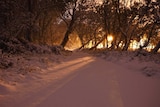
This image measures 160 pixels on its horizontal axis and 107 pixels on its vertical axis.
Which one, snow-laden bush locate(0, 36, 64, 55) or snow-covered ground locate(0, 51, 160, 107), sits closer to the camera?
snow-covered ground locate(0, 51, 160, 107)

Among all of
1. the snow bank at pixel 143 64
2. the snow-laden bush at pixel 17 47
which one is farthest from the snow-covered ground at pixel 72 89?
the snow-laden bush at pixel 17 47

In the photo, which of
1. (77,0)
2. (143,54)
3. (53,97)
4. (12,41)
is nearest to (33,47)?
(12,41)

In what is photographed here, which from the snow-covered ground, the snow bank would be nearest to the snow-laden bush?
the snow-covered ground

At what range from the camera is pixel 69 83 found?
8422mm

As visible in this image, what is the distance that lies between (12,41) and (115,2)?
A: 14.8 m

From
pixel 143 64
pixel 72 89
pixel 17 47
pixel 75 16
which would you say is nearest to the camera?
pixel 72 89

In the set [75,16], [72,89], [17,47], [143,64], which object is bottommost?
[72,89]

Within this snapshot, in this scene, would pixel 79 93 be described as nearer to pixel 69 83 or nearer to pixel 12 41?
pixel 69 83

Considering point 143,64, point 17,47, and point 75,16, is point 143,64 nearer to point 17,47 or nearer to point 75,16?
point 17,47

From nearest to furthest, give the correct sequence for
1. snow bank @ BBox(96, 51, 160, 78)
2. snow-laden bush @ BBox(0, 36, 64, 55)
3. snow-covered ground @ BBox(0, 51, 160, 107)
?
snow-covered ground @ BBox(0, 51, 160, 107) → snow bank @ BBox(96, 51, 160, 78) → snow-laden bush @ BBox(0, 36, 64, 55)

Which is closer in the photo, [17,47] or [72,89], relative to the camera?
[72,89]

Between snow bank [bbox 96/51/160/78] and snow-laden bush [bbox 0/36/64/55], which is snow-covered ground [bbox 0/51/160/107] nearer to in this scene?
snow bank [bbox 96/51/160/78]

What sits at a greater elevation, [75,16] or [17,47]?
[75,16]

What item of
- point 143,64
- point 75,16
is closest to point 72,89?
point 143,64
